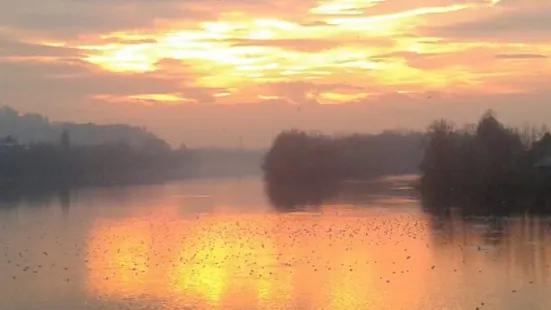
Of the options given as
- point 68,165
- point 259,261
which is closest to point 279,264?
point 259,261

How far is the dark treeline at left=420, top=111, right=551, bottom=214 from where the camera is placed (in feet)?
150

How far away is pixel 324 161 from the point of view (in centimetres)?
9256

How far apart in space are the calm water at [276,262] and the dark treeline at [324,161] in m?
49.0

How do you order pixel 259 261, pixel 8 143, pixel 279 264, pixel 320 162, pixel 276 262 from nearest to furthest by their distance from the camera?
pixel 279 264 → pixel 276 262 → pixel 259 261 → pixel 320 162 → pixel 8 143

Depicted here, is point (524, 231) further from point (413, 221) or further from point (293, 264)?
point (293, 264)

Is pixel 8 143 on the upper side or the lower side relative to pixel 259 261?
upper

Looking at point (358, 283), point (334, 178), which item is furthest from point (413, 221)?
point (334, 178)

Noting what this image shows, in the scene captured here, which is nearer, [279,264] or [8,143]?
[279,264]

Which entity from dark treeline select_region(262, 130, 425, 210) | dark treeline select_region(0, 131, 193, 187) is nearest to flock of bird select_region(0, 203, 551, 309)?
dark treeline select_region(262, 130, 425, 210)

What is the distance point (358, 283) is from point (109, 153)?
337 feet

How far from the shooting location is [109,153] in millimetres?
117812

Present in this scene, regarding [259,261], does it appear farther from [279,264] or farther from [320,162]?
[320,162]

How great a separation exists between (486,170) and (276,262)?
31.6m

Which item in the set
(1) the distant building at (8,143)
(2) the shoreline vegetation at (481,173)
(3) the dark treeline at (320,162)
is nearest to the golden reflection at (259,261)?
(2) the shoreline vegetation at (481,173)
